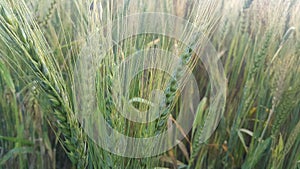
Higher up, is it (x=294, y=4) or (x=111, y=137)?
(x=294, y=4)

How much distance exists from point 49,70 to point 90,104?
9 centimetres

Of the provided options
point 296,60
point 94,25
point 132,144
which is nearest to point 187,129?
point 296,60

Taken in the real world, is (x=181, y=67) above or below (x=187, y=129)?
above

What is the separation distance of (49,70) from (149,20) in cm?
30

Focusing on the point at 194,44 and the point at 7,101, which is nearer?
the point at 194,44

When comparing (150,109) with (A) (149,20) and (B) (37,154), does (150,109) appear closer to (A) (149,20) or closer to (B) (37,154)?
(A) (149,20)

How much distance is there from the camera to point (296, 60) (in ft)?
3.53

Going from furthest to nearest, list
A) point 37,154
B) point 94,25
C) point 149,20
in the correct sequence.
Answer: point 37,154 < point 149,20 < point 94,25

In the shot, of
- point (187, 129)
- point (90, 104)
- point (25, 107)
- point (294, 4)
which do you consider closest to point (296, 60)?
point (294, 4)

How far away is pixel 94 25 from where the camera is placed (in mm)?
669

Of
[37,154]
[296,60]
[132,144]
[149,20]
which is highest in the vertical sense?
[149,20]

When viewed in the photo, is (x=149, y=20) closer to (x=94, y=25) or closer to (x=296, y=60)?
(x=94, y=25)

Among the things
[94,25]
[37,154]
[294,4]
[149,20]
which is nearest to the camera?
[94,25]

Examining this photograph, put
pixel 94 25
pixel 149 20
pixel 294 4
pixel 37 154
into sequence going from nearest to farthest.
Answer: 1. pixel 94 25
2. pixel 149 20
3. pixel 37 154
4. pixel 294 4
